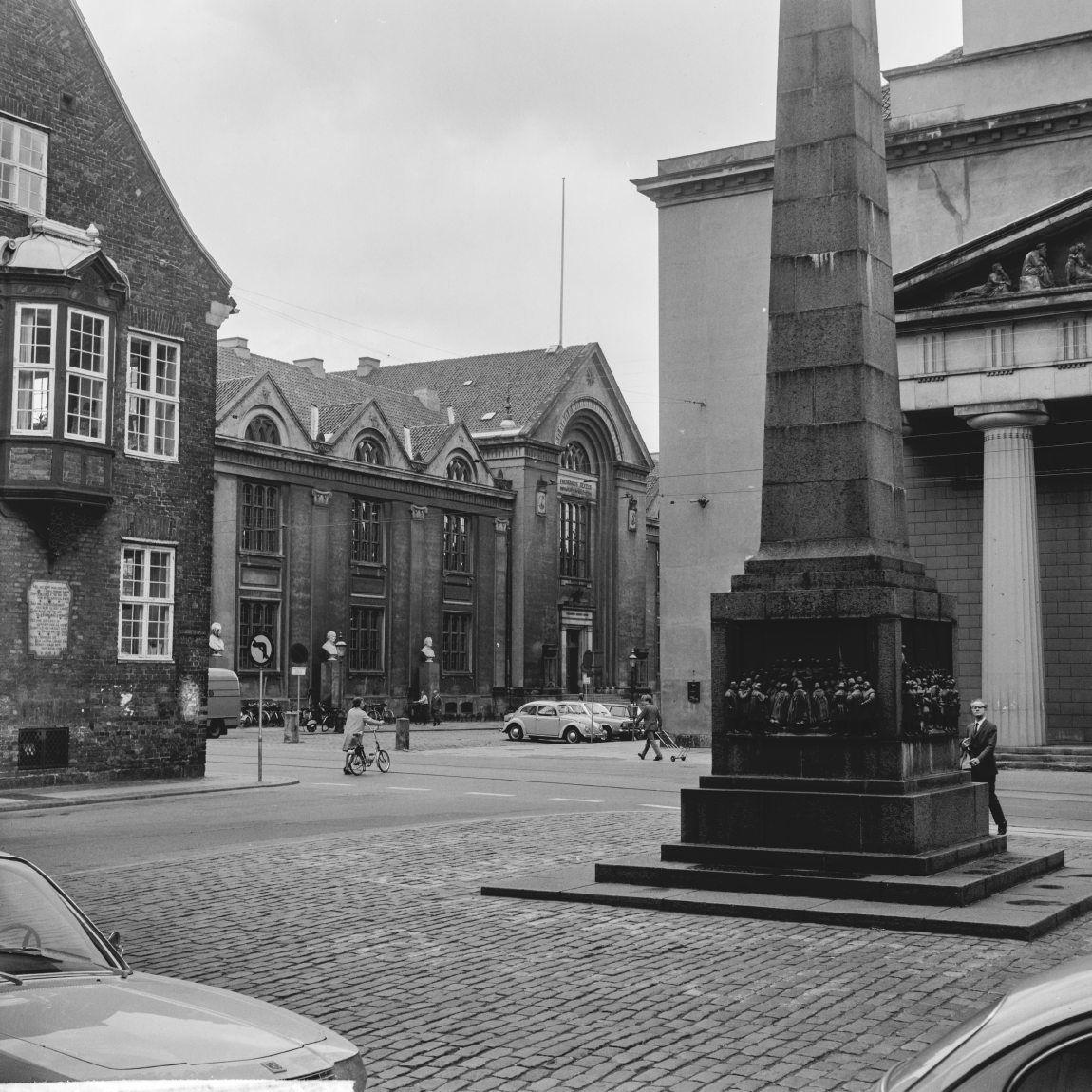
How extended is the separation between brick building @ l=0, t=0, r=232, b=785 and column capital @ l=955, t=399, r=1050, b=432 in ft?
53.1

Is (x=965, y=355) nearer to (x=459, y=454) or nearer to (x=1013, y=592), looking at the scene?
(x=1013, y=592)

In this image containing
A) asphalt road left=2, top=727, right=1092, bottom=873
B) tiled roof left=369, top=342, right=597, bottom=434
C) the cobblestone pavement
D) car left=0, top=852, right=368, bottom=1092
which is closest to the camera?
car left=0, top=852, right=368, bottom=1092

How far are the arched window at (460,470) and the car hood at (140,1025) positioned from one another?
62.5 metres

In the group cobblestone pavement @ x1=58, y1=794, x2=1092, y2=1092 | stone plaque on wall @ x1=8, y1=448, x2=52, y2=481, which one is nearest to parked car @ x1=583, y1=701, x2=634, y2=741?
stone plaque on wall @ x1=8, y1=448, x2=52, y2=481

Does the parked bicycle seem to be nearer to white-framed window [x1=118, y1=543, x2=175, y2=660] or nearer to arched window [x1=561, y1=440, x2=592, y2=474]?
arched window [x1=561, y1=440, x2=592, y2=474]

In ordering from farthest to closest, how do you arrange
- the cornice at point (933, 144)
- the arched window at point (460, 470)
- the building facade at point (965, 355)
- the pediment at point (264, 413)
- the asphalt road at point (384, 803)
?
the arched window at point (460, 470), the pediment at point (264, 413), the cornice at point (933, 144), the building facade at point (965, 355), the asphalt road at point (384, 803)

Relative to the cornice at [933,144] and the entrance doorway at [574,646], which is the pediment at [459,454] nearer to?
the entrance doorway at [574,646]

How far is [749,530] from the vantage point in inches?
1572

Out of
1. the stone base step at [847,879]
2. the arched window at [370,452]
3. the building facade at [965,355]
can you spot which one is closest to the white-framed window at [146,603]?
the stone base step at [847,879]

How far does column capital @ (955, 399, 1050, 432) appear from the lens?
30938 mm

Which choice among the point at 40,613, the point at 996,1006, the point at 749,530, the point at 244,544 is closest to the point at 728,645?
the point at 996,1006

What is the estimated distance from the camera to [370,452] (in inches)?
2479

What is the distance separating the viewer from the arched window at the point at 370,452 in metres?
62.2

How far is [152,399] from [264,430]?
31.0m
